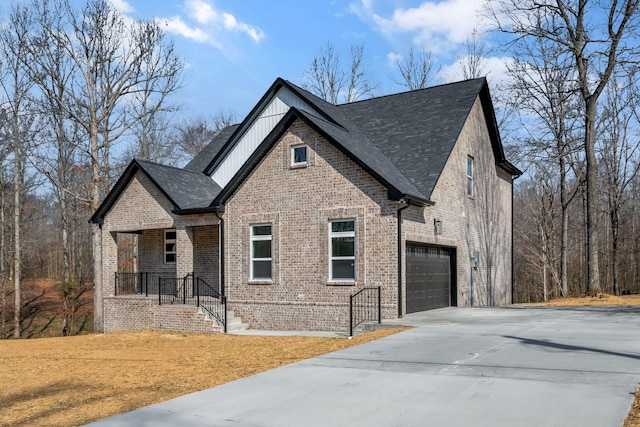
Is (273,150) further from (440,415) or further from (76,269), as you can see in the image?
(76,269)

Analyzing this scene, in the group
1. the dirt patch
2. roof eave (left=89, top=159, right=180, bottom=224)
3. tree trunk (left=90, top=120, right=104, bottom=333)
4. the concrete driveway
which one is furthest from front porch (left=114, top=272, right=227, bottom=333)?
the dirt patch

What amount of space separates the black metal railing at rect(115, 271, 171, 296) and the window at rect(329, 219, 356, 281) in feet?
27.1

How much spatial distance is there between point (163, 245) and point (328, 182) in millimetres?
9349

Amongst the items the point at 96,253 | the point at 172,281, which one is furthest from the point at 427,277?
the point at 96,253

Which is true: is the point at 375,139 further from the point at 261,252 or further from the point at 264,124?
the point at 261,252

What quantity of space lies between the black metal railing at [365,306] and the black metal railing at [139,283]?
911 centimetres

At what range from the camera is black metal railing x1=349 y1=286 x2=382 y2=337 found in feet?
52.0

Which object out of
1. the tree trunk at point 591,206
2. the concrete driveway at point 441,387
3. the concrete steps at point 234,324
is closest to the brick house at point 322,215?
the concrete steps at point 234,324

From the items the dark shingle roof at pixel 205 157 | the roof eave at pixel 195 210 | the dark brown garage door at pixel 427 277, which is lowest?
the dark brown garage door at pixel 427 277

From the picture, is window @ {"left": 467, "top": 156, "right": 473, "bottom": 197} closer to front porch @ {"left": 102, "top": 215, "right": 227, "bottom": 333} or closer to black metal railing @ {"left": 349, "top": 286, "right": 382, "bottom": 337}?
black metal railing @ {"left": 349, "top": 286, "right": 382, "bottom": 337}

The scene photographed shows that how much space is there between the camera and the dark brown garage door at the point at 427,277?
17.1 metres

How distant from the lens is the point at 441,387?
759 centimetres

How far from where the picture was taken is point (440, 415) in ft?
20.6

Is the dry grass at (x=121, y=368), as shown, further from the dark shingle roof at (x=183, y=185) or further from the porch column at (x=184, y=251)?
the dark shingle roof at (x=183, y=185)
